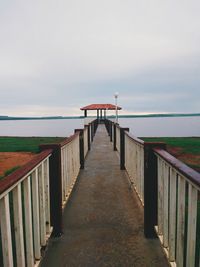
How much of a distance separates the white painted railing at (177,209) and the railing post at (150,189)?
145mm

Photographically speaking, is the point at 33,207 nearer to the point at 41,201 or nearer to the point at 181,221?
the point at 41,201

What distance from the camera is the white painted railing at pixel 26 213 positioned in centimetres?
182

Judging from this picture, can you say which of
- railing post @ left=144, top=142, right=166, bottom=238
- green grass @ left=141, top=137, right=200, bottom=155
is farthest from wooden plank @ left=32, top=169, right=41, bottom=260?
green grass @ left=141, top=137, right=200, bottom=155

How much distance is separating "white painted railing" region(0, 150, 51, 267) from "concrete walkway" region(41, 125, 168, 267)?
0.39 meters

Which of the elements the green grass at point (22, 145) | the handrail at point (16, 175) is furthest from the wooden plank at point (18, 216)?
the green grass at point (22, 145)

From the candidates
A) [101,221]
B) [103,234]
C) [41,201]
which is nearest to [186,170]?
[41,201]

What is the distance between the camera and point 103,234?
3.61 metres

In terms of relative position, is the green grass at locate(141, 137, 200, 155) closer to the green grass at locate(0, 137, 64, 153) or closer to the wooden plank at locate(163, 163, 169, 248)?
the green grass at locate(0, 137, 64, 153)

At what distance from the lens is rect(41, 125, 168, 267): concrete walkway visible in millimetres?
2942

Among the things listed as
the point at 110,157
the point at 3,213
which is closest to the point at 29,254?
the point at 3,213

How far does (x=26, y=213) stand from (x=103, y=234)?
5.15 feet

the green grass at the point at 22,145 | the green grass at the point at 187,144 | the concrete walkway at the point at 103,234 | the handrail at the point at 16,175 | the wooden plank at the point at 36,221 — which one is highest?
the handrail at the point at 16,175

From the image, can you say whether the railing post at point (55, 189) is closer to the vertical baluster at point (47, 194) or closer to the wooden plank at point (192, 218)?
the vertical baluster at point (47, 194)

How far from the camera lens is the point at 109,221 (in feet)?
13.2
